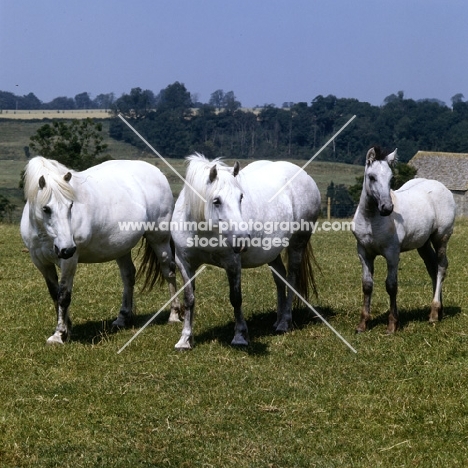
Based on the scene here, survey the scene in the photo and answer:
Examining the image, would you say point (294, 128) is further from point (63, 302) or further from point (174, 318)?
point (63, 302)

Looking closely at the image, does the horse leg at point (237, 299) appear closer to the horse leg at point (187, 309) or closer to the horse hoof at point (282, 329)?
the horse leg at point (187, 309)

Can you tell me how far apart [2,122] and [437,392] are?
365ft

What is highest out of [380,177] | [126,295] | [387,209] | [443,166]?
[380,177]

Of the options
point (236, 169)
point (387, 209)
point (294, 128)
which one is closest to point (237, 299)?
point (236, 169)

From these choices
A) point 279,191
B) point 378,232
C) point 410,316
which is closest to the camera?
point 378,232

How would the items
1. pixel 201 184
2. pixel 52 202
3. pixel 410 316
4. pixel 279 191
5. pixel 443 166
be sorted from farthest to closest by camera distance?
pixel 443 166 → pixel 410 316 → pixel 279 191 → pixel 52 202 → pixel 201 184

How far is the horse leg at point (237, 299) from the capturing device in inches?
307

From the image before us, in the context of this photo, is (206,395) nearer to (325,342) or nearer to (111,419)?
(111,419)

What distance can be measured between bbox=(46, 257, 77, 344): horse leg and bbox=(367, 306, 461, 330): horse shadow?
3.48 m

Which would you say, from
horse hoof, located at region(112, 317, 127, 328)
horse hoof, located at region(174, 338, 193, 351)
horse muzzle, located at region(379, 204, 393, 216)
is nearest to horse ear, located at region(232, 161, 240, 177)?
horse muzzle, located at region(379, 204, 393, 216)

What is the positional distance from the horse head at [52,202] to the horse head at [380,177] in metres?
3.14

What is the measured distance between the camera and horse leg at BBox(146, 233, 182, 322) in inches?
365

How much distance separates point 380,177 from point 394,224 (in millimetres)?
683

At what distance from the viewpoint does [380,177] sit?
7.80 m
